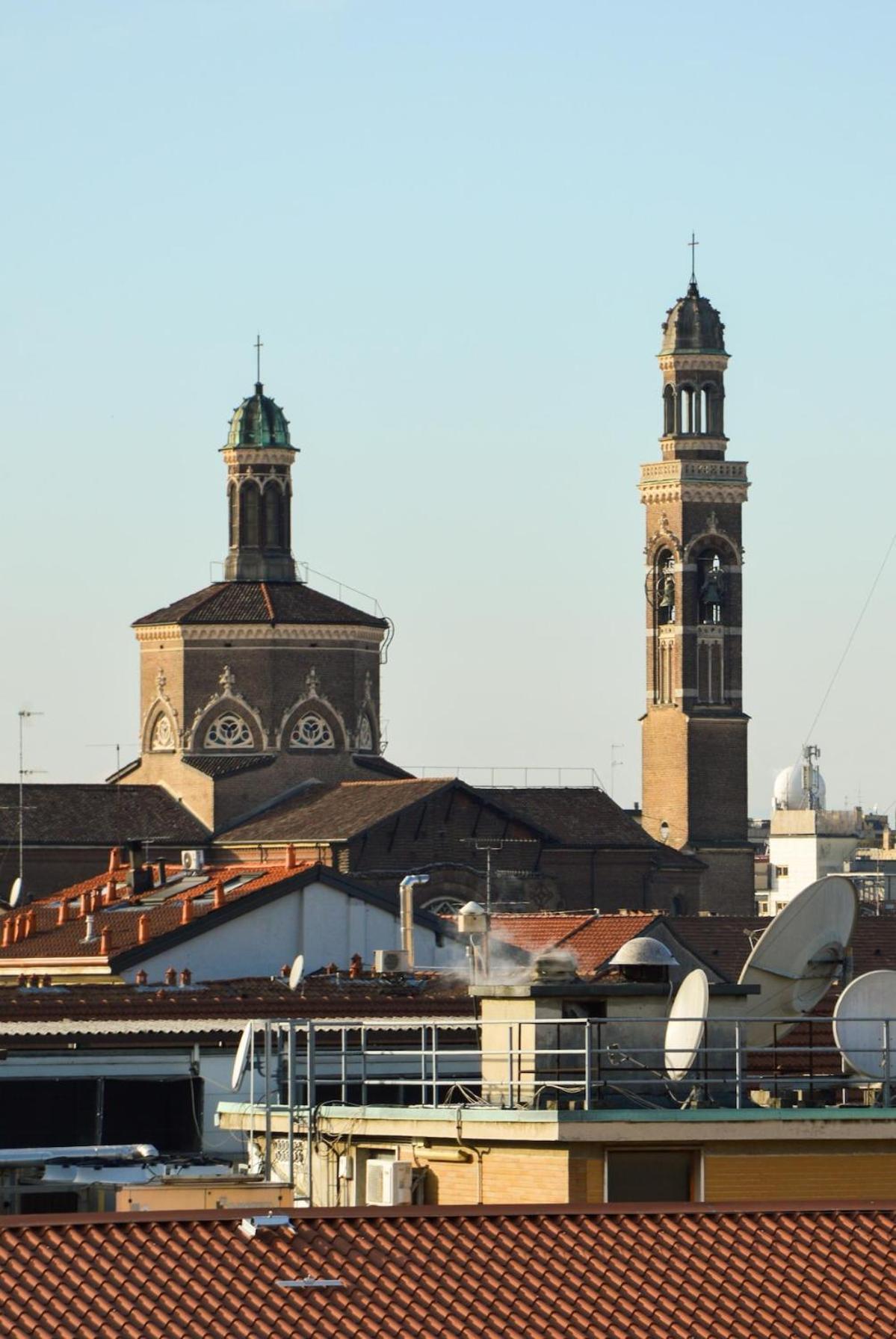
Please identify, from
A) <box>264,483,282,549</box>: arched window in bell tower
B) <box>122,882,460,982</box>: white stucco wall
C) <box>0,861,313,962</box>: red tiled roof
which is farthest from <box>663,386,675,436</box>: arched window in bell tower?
<box>122,882,460,982</box>: white stucco wall

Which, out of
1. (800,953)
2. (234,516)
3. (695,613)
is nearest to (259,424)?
(234,516)

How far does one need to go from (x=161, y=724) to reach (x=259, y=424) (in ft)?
36.7

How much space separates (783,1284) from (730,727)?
89.5 meters

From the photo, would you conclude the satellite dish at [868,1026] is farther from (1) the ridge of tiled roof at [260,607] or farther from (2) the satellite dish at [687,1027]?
(1) the ridge of tiled roof at [260,607]

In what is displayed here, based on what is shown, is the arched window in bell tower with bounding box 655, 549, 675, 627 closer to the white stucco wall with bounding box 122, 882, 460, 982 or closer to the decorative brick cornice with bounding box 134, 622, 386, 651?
the decorative brick cornice with bounding box 134, 622, 386, 651

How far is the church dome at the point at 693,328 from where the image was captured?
108 metres

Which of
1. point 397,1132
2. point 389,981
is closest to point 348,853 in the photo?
point 389,981

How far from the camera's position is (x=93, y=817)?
3578 inches

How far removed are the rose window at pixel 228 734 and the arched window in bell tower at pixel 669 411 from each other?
62.6 feet

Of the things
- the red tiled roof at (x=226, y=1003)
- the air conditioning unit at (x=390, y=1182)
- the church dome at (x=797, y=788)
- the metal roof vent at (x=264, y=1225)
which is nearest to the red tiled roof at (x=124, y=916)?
the red tiled roof at (x=226, y=1003)

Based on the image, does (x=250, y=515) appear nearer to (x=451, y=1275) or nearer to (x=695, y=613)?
(x=695, y=613)

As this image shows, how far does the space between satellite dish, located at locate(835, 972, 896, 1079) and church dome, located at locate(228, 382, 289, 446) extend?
275ft

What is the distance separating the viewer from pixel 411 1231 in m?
16.2

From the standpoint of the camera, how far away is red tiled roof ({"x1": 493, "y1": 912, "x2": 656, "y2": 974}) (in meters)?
51.7
